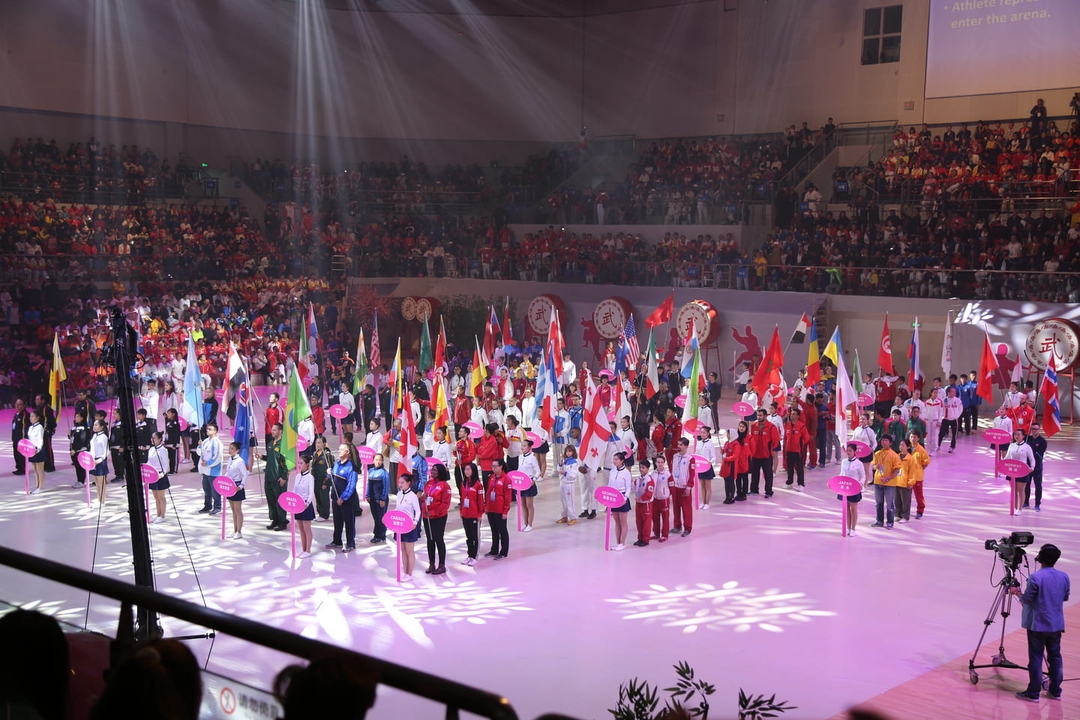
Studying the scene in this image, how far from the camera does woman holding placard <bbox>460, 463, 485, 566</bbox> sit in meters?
14.2

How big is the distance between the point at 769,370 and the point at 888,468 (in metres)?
6.43

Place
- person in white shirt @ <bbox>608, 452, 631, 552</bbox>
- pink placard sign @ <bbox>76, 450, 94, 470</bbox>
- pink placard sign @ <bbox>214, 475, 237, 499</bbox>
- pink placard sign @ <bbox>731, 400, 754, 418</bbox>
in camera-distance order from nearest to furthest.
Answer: person in white shirt @ <bbox>608, 452, 631, 552</bbox>
pink placard sign @ <bbox>214, 475, 237, 499</bbox>
pink placard sign @ <bbox>76, 450, 94, 470</bbox>
pink placard sign @ <bbox>731, 400, 754, 418</bbox>

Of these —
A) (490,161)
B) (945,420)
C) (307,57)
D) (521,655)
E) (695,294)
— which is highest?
(307,57)

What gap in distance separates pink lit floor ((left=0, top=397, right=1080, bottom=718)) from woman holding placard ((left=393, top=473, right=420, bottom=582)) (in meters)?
0.22

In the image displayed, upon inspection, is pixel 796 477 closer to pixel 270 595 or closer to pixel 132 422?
pixel 270 595

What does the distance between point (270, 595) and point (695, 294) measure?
2005 centimetres

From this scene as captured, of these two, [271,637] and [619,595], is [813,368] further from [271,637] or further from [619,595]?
[271,637]

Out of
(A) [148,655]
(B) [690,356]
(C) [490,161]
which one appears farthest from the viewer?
(C) [490,161]

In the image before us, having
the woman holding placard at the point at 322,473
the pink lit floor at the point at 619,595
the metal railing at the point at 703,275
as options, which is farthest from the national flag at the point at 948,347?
the woman holding placard at the point at 322,473

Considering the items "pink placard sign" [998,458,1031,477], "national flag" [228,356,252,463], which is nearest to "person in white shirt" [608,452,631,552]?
"pink placard sign" [998,458,1031,477]

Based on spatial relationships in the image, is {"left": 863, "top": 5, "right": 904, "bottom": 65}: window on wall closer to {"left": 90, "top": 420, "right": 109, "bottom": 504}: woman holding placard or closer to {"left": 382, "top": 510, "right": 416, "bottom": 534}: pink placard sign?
{"left": 382, "top": 510, "right": 416, "bottom": 534}: pink placard sign

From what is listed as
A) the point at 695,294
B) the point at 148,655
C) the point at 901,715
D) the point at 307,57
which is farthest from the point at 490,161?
the point at 148,655

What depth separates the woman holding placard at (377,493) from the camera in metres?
15.4

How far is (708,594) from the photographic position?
13328 mm
